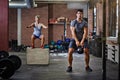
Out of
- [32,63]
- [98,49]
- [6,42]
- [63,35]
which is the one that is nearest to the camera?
[6,42]

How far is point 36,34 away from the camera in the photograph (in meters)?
10.5

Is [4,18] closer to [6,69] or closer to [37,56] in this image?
[37,56]

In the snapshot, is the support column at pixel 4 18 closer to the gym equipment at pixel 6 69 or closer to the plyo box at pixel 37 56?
the plyo box at pixel 37 56

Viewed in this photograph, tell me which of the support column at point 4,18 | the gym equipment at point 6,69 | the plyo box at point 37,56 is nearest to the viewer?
the gym equipment at point 6,69

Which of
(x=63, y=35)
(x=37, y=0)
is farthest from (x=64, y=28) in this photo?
(x=37, y=0)

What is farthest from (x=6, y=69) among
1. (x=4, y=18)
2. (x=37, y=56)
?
(x=37, y=56)

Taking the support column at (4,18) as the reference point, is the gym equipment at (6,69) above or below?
below

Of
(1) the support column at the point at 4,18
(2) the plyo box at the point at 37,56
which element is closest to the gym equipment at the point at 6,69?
(1) the support column at the point at 4,18

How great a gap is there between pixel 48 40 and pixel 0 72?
42.1 ft

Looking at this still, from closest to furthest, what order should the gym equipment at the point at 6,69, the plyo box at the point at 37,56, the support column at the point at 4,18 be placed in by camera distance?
the gym equipment at the point at 6,69, the support column at the point at 4,18, the plyo box at the point at 37,56

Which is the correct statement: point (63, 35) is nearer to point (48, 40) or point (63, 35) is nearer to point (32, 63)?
point (48, 40)

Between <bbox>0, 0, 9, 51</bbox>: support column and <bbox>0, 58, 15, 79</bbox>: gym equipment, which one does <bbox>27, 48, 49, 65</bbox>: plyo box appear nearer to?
<bbox>0, 0, 9, 51</bbox>: support column

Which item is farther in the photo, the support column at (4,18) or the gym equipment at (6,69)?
the support column at (4,18)

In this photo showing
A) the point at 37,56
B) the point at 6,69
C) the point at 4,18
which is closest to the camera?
the point at 6,69
